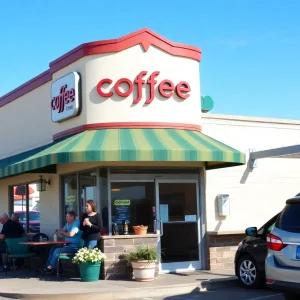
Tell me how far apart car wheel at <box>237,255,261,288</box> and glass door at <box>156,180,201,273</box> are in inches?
89.7

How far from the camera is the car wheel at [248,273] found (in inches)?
449

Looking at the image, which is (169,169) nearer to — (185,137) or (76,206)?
(185,137)

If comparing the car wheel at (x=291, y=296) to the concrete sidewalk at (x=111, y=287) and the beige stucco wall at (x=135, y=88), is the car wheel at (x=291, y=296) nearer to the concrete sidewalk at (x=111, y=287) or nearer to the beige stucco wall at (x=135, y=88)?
the concrete sidewalk at (x=111, y=287)

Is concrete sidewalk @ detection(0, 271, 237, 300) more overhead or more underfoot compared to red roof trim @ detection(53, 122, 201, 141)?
more underfoot

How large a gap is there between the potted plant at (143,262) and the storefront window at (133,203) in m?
0.95

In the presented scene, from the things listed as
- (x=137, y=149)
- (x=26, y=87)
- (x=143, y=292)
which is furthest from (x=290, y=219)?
(x=26, y=87)

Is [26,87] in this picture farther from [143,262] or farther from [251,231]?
[251,231]

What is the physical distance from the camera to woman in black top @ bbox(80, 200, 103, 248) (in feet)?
41.7

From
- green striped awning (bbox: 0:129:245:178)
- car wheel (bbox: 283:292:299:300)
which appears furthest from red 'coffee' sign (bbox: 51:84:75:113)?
car wheel (bbox: 283:292:299:300)

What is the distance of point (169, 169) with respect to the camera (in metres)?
13.8

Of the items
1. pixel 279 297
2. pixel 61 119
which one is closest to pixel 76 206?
pixel 61 119

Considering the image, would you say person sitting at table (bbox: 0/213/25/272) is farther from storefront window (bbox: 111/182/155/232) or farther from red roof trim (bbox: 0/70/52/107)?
red roof trim (bbox: 0/70/52/107)

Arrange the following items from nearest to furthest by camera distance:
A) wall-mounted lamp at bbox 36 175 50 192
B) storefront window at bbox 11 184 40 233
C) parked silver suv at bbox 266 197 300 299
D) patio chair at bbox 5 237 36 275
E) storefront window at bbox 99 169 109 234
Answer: parked silver suv at bbox 266 197 300 299, storefront window at bbox 99 169 109 234, patio chair at bbox 5 237 36 275, wall-mounted lamp at bbox 36 175 50 192, storefront window at bbox 11 184 40 233

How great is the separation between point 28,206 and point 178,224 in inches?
218
